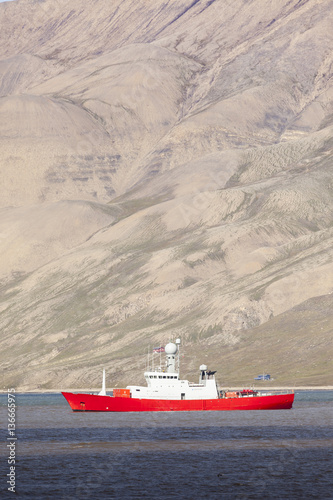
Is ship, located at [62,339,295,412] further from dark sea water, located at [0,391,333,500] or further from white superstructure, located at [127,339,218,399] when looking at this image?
dark sea water, located at [0,391,333,500]

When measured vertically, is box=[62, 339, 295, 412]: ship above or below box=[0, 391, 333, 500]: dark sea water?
above

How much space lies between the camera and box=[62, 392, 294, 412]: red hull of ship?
411 ft

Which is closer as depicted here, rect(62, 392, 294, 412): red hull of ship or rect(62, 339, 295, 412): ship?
rect(62, 339, 295, 412): ship

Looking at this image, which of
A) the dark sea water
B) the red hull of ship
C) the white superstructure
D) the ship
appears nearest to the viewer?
the dark sea water

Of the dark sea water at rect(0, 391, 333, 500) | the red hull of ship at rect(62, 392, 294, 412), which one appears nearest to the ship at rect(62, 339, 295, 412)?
the red hull of ship at rect(62, 392, 294, 412)

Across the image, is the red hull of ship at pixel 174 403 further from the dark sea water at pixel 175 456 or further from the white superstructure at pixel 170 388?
the dark sea water at pixel 175 456

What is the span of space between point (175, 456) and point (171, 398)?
4777cm

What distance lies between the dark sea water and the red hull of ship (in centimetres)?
241

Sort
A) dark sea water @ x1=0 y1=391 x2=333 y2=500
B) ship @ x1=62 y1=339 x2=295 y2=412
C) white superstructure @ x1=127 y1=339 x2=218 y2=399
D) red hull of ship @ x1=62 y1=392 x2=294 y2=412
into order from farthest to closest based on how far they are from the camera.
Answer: red hull of ship @ x1=62 y1=392 x2=294 y2=412 < ship @ x1=62 y1=339 x2=295 y2=412 < white superstructure @ x1=127 y1=339 x2=218 y2=399 < dark sea water @ x1=0 y1=391 x2=333 y2=500

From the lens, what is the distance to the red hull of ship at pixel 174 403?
4931 inches

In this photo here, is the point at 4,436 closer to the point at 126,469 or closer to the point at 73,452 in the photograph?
the point at 73,452

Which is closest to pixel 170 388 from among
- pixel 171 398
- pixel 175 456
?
pixel 171 398

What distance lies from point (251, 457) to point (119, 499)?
73.1ft

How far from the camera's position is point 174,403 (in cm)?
12500
